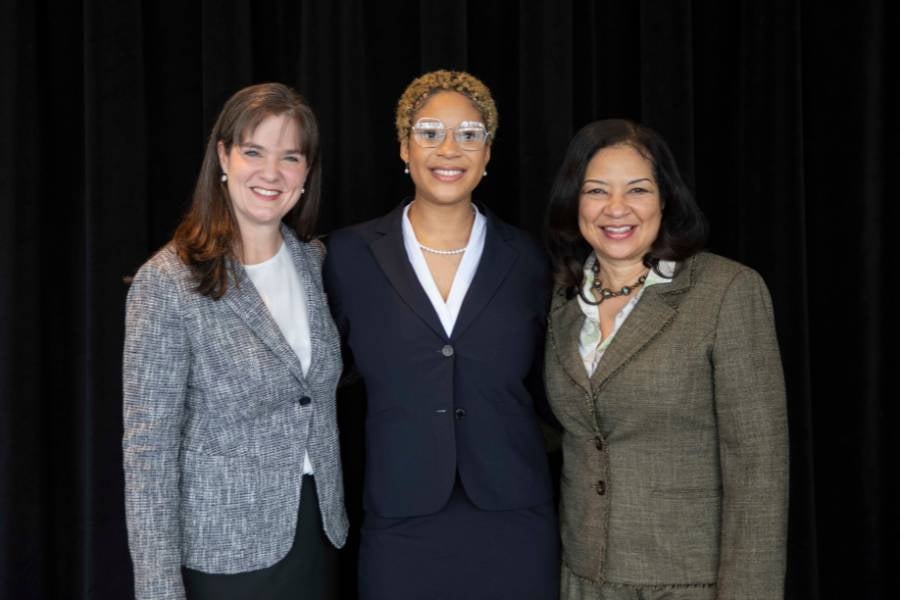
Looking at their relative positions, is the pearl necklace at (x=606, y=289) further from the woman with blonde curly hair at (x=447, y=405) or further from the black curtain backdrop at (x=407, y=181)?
the black curtain backdrop at (x=407, y=181)

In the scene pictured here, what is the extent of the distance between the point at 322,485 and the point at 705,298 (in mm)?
983

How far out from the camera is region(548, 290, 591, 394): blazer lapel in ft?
6.74

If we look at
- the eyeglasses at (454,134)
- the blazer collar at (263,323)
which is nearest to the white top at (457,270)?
the eyeglasses at (454,134)

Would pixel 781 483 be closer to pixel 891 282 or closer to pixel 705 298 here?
pixel 705 298

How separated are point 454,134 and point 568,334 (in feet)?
1.95

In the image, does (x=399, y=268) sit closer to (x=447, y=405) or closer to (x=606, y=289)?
(x=447, y=405)

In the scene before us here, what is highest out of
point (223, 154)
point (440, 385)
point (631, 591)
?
point (223, 154)

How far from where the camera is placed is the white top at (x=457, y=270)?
222 cm

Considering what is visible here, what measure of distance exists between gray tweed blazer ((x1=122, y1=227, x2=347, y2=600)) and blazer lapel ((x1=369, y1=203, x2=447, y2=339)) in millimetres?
242

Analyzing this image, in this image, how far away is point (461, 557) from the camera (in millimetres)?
2154

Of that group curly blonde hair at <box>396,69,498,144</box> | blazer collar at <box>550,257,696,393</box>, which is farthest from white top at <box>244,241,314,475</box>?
blazer collar at <box>550,257,696,393</box>

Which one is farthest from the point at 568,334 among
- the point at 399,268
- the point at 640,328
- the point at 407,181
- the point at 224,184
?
the point at 407,181

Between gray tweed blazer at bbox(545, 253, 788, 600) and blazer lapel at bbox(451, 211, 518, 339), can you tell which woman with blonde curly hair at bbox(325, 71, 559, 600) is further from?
gray tweed blazer at bbox(545, 253, 788, 600)

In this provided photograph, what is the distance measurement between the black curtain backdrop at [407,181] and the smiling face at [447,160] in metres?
0.59
